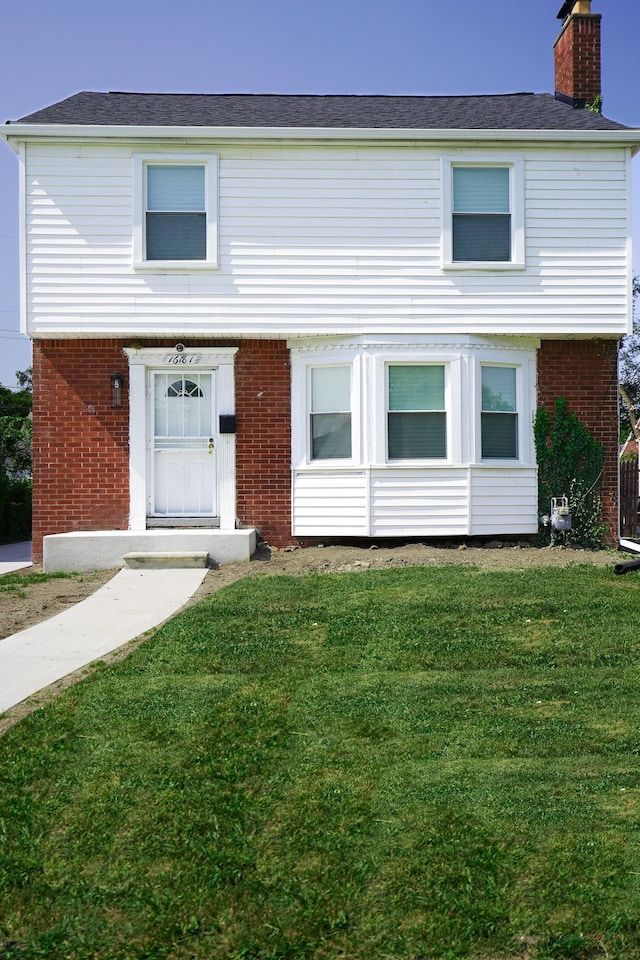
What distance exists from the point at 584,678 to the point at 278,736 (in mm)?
2267

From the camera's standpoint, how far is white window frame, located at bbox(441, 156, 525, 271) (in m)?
11.6

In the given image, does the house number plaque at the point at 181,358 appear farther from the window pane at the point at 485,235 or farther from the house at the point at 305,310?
the window pane at the point at 485,235

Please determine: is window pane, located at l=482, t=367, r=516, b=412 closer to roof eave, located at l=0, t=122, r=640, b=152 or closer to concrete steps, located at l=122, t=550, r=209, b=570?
roof eave, located at l=0, t=122, r=640, b=152

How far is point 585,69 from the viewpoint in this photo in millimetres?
13422

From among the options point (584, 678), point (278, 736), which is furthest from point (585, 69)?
point (278, 736)

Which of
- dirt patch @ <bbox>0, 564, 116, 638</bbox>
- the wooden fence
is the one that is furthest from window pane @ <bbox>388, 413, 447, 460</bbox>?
dirt patch @ <bbox>0, 564, 116, 638</bbox>

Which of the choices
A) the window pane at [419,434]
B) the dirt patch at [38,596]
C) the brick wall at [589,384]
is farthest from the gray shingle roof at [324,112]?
the dirt patch at [38,596]

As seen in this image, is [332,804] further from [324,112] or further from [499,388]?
[324,112]

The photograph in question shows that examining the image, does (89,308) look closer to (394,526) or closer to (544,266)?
(394,526)

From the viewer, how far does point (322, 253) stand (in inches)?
457

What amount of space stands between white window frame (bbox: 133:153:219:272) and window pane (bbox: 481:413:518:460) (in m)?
4.33

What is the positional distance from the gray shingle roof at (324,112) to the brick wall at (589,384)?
9.92 feet

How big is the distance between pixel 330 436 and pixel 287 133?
408 centimetres

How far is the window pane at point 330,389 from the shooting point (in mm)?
11781
